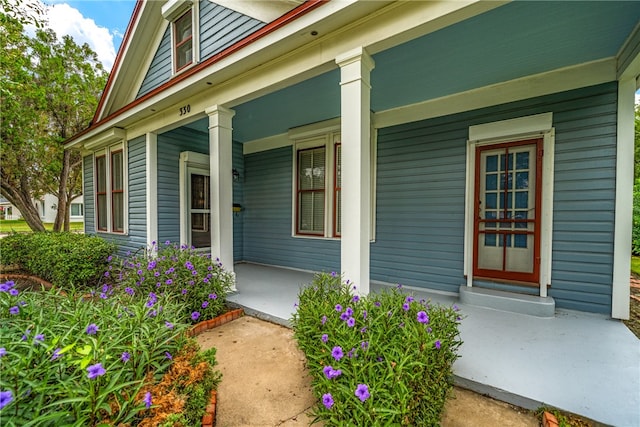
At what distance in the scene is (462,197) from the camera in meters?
3.94

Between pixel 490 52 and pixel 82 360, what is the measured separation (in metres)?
4.03

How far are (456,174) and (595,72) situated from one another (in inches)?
68.6

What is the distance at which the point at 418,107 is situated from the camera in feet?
13.8

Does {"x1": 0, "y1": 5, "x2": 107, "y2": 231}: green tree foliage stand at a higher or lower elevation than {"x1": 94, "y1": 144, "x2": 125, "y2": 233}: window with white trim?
higher

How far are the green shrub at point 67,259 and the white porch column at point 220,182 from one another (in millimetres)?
2399

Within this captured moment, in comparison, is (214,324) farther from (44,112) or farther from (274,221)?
(44,112)

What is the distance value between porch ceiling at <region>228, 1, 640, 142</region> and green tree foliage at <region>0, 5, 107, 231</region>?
296 inches

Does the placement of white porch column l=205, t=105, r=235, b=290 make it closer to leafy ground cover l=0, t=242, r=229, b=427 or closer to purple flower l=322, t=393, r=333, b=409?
leafy ground cover l=0, t=242, r=229, b=427

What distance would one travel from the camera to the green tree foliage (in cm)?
729

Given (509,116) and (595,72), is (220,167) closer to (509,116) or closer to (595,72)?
(509,116)

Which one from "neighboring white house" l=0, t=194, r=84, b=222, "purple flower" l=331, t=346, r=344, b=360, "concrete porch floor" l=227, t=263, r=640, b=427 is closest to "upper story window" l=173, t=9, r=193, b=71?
"concrete porch floor" l=227, t=263, r=640, b=427

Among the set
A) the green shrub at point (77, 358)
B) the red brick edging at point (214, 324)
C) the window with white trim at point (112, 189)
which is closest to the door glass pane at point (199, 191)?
the window with white trim at point (112, 189)

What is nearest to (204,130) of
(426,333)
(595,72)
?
(426,333)

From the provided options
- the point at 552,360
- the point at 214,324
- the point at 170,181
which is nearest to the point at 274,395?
the point at 214,324
